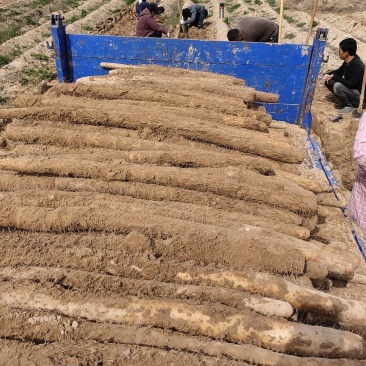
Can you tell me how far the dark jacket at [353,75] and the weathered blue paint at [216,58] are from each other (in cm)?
428

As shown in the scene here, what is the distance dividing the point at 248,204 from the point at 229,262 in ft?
2.84

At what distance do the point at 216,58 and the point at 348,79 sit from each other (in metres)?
5.42

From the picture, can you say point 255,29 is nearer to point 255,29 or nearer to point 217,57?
point 255,29

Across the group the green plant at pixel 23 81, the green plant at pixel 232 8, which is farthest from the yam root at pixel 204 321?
the green plant at pixel 232 8

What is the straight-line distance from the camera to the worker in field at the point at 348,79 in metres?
9.11

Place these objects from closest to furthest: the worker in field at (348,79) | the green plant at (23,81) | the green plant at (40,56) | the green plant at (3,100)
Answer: the worker in field at (348,79), the green plant at (3,100), the green plant at (23,81), the green plant at (40,56)

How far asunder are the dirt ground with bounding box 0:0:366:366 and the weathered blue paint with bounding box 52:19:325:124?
0.82 m

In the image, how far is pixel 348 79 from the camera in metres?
9.52

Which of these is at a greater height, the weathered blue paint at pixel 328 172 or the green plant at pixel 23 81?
the weathered blue paint at pixel 328 172

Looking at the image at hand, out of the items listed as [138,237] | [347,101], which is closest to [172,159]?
[138,237]

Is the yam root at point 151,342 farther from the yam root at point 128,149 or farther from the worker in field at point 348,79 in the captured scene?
the worker in field at point 348,79

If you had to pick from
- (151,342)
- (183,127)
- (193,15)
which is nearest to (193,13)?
(193,15)

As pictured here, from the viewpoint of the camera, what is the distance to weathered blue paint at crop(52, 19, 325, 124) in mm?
5652

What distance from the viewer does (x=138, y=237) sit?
280cm
